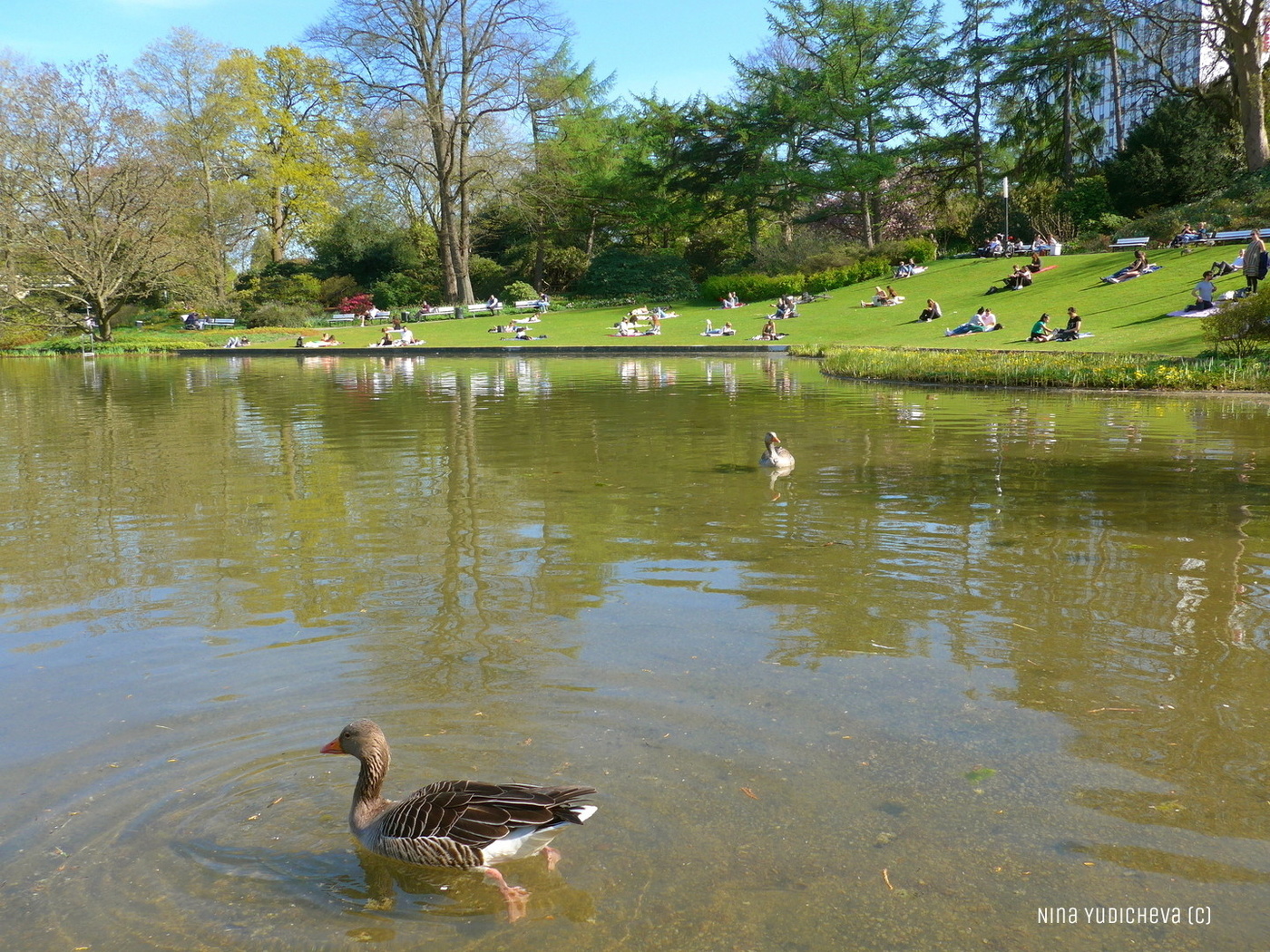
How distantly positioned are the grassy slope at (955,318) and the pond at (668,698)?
17.8 metres

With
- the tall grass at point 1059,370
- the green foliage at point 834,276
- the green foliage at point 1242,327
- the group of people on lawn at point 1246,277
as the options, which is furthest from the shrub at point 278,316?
the green foliage at point 1242,327

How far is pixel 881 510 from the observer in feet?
32.9

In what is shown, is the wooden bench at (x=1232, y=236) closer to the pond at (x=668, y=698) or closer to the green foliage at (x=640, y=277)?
the green foliage at (x=640, y=277)

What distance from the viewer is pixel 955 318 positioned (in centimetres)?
3466

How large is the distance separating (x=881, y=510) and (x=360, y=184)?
6037 centimetres

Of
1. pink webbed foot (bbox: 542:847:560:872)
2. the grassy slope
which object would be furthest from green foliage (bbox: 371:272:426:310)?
pink webbed foot (bbox: 542:847:560:872)

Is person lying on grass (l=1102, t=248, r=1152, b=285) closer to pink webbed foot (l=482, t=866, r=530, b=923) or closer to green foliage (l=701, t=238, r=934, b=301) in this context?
green foliage (l=701, t=238, r=934, b=301)

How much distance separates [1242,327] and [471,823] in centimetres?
2195

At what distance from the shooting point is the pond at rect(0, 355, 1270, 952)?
3.78 m

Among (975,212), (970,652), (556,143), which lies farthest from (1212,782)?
(556,143)

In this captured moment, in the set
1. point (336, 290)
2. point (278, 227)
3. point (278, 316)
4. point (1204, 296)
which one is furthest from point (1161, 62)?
point (278, 227)

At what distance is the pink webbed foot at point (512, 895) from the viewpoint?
12.4ft

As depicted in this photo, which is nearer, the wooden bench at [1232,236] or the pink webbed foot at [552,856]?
the pink webbed foot at [552,856]

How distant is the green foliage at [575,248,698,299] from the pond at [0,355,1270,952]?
140 feet
